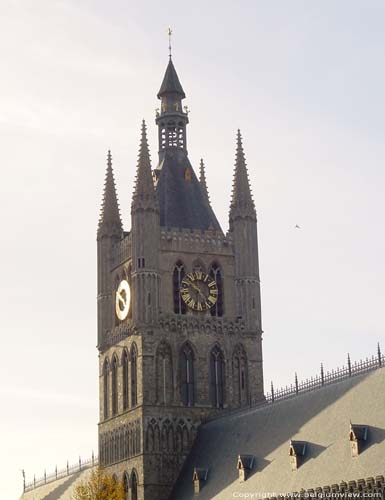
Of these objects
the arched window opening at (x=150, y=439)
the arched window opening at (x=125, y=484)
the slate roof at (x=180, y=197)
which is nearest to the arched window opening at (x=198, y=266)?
the slate roof at (x=180, y=197)

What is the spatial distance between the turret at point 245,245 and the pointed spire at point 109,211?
1144 centimetres

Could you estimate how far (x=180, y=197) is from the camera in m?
124

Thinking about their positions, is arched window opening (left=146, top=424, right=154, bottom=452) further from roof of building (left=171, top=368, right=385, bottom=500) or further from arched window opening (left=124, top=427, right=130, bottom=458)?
roof of building (left=171, top=368, right=385, bottom=500)

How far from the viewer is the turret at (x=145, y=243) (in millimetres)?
116562

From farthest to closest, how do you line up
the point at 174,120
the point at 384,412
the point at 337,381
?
the point at 174,120 < the point at 337,381 < the point at 384,412

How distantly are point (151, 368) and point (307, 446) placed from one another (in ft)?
78.2

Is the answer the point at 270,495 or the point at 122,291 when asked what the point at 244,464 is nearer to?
the point at 270,495

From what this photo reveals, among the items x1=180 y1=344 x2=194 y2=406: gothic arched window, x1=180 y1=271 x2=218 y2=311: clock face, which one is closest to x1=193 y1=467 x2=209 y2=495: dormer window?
x1=180 y1=344 x2=194 y2=406: gothic arched window

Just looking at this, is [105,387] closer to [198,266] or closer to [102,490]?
[102,490]

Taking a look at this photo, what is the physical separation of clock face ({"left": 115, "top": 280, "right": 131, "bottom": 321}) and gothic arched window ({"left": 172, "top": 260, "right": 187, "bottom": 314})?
415cm

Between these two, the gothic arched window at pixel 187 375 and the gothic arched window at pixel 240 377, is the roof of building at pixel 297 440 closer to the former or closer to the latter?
the gothic arched window at pixel 187 375

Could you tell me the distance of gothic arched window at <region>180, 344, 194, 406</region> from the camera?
11666cm

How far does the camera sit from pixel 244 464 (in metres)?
101

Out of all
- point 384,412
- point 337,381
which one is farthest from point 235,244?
point 384,412
